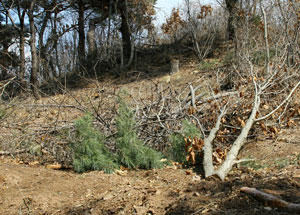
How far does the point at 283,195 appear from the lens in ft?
8.15

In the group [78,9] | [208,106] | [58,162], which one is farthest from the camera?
[78,9]

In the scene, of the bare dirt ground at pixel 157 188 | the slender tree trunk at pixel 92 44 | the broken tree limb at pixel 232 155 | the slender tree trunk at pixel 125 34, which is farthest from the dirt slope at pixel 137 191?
the slender tree trunk at pixel 125 34

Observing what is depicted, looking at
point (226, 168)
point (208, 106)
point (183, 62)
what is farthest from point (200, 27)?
point (226, 168)

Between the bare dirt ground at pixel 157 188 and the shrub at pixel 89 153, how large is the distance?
13 centimetres

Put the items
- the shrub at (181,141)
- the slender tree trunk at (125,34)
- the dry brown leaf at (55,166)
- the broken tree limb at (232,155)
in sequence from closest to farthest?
the broken tree limb at (232,155) < the shrub at (181,141) < the dry brown leaf at (55,166) < the slender tree trunk at (125,34)

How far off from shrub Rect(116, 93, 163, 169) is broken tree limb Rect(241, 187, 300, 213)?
6.12ft

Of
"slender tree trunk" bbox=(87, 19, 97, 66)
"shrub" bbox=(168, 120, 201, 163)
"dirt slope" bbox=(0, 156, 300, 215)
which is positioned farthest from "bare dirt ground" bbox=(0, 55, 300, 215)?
"slender tree trunk" bbox=(87, 19, 97, 66)

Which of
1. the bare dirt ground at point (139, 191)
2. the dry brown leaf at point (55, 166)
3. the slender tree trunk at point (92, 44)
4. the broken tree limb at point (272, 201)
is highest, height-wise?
the slender tree trunk at point (92, 44)

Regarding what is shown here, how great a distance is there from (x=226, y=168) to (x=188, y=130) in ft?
2.96

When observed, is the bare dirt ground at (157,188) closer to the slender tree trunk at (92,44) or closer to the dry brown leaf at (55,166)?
the dry brown leaf at (55,166)

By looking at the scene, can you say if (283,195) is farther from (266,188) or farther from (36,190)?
(36,190)

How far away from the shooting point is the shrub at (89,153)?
425 centimetres

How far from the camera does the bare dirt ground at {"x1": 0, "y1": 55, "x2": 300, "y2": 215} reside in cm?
262

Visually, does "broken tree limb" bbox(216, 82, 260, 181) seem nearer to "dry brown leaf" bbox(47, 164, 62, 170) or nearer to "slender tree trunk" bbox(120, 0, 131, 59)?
"dry brown leaf" bbox(47, 164, 62, 170)
